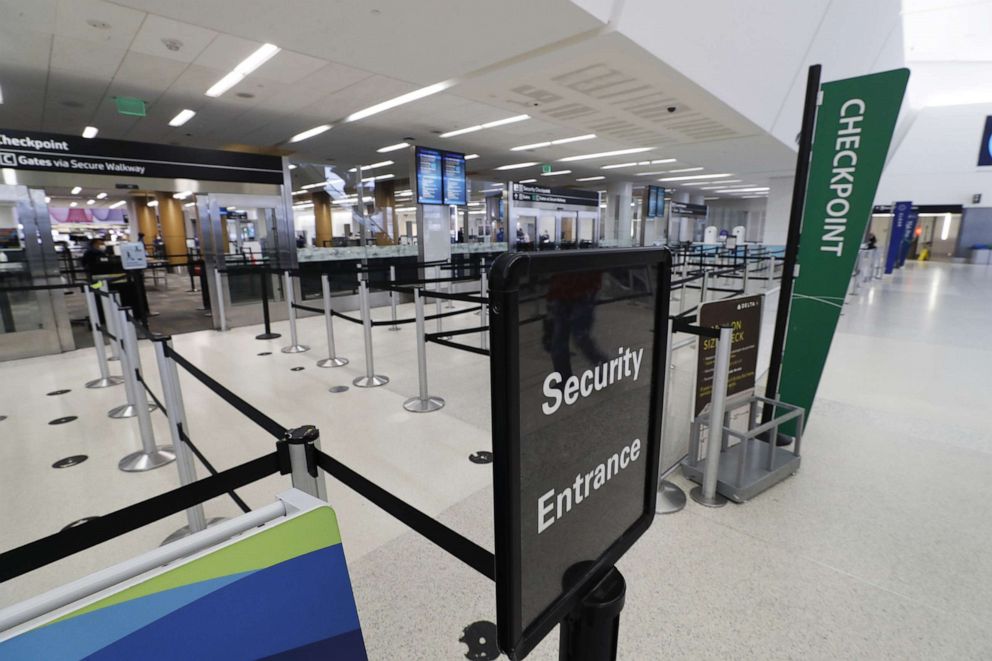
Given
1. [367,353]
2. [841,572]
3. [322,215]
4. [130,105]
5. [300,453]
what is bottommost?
[841,572]

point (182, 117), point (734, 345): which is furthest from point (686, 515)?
point (182, 117)

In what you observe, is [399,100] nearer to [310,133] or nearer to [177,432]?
[310,133]

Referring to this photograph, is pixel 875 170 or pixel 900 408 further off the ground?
pixel 875 170

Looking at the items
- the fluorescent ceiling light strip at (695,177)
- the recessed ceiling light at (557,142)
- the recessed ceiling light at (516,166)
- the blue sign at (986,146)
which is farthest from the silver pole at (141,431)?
the blue sign at (986,146)

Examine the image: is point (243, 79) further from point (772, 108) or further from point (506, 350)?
point (772, 108)

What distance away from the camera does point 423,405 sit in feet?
13.0

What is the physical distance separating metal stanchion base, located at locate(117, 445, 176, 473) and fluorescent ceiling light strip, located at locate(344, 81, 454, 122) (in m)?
5.23

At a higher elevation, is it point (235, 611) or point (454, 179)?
point (454, 179)

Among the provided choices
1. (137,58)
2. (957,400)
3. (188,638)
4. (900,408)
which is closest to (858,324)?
(957,400)

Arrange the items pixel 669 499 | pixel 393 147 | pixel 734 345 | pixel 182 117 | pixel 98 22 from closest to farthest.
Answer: pixel 669 499, pixel 734 345, pixel 98 22, pixel 182 117, pixel 393 147

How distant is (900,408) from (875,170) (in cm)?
235

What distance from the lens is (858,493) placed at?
264 centimetres

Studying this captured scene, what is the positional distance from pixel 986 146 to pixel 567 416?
96.0ft

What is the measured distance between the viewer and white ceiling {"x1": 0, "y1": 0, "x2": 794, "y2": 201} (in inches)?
161
